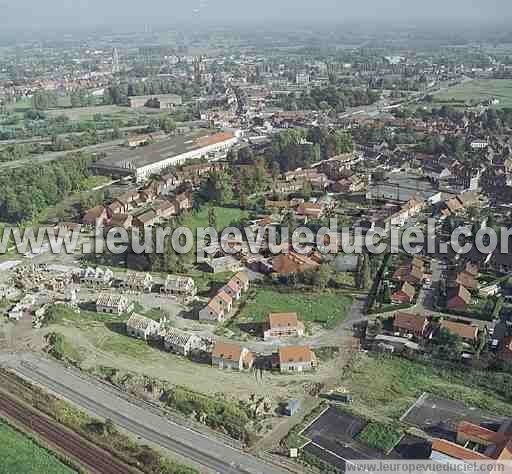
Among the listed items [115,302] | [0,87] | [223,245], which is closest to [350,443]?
[115,302]

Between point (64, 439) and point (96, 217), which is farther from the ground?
point (96, 217)

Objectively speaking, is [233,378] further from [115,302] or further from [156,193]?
[156,193]

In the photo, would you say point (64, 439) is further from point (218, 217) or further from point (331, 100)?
point (331, 100)

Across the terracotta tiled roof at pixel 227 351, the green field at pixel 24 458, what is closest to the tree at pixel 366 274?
the terracotta tiled roof at pixel 227 351

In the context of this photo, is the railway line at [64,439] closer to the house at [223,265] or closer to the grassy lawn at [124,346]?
the grassy lawn at [124,346]

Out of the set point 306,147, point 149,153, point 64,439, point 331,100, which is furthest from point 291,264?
point 331,100
